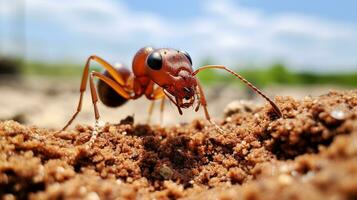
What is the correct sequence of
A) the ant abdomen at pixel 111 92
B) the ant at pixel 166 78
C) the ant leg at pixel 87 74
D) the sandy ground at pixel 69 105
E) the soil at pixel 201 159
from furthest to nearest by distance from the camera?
the sandy ground at pixel 69 105 → the ant abdomen at pixel 111 92 → the ant leg at pixel 87 74 → the ant at pixel 166 78 → the soil at pixel 201 159

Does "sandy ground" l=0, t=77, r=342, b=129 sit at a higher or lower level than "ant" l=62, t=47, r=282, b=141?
lower

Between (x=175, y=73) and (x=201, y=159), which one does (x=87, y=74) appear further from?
(x=201, y=159)

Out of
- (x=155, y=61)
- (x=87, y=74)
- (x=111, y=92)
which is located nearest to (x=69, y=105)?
(x=111, y=92)

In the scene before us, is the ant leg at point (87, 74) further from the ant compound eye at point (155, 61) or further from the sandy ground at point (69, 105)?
the sandy ground at point (69, 105)

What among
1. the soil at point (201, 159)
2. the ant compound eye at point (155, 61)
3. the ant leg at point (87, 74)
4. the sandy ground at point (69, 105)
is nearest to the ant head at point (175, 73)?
the ant compound eye at point (155, 61)

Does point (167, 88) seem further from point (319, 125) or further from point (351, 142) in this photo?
point (351, 142)

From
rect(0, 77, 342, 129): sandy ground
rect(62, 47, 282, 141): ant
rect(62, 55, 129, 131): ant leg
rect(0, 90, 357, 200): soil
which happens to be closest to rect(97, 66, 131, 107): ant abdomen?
rect(62, 55, 129, 131): ant leg

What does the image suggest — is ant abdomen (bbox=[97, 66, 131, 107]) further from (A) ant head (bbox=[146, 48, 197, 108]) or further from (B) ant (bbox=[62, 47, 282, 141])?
(A) ant head (bbox=[146, 48, 197, 108])
